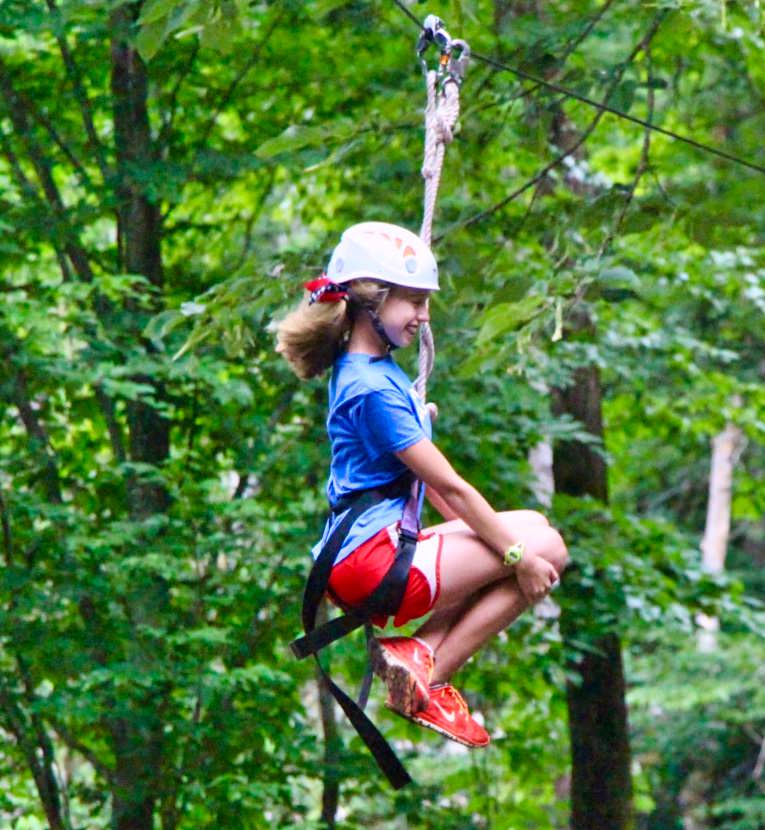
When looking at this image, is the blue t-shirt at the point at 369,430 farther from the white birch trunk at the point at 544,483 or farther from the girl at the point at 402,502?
the white birch trunk at the point at 544,483

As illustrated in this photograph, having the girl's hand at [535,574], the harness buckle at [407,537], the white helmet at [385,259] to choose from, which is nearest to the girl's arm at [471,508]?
the girl's hand at [535,574]

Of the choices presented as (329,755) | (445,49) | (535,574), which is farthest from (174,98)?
(535,574)

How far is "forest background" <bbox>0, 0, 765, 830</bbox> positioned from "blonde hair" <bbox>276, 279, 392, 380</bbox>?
1.80m

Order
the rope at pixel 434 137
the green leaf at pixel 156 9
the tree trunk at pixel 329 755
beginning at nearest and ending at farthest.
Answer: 1. the rope at pixel 434 137
2. the green leaf at pixel 156 9
3. the tree trunk at pixel 329 755

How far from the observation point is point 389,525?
12.1 feet

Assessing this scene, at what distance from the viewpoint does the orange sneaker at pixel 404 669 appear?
360 cm

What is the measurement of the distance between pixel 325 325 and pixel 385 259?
234mm

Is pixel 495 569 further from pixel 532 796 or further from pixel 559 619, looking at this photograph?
pixel 532 796

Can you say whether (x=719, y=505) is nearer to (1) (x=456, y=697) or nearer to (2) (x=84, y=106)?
(2) (x=84, y=106)

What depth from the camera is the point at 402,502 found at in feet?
12.3

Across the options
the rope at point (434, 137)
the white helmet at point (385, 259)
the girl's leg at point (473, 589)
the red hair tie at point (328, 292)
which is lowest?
the girl's leg at point (473, 589)

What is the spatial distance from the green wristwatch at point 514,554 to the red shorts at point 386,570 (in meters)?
0.18

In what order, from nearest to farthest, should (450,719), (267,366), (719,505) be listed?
(450,719) → (267,366) → (719,505)

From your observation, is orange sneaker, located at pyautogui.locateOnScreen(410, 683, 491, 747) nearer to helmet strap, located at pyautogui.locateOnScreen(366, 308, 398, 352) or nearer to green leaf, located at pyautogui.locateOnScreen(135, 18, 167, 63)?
helmet strap, located at pyautogui.locateOnScreen(366, 308, 398, 352)
